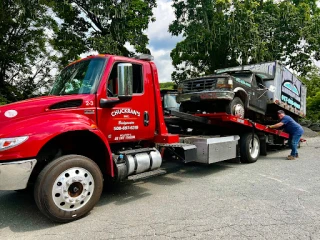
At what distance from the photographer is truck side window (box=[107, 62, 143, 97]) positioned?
4.68m

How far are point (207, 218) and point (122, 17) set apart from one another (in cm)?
1237

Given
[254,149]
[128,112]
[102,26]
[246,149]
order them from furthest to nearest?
1. [102,26]
2. [254,149]
3. [246,149]
4. [128,112]

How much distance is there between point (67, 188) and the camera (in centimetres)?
386

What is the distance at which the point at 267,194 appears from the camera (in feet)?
16.7

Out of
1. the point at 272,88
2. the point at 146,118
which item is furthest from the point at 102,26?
the point at 146,118

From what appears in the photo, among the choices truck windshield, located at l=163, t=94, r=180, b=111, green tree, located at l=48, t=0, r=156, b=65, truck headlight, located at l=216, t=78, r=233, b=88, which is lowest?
truck windshield, located at l=163, t=94, r=180, b=111

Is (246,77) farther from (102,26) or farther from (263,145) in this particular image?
(102,26)

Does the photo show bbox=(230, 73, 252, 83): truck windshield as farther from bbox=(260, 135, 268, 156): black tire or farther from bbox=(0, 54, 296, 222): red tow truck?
bbox=(0, 54, 296, 222): red tow truck

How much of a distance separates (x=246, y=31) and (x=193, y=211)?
1383cm

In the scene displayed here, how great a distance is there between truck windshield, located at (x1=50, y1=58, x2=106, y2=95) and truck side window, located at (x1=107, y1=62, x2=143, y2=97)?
8.1 inches

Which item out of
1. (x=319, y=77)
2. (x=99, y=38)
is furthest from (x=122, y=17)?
(x=319, y=77)

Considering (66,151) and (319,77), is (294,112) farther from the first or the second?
(319,77)

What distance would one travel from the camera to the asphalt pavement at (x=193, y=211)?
11.7 ft

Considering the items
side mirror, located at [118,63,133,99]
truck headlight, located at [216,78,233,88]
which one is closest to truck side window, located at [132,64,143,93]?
side mirror, located at [118,63,133,99]
